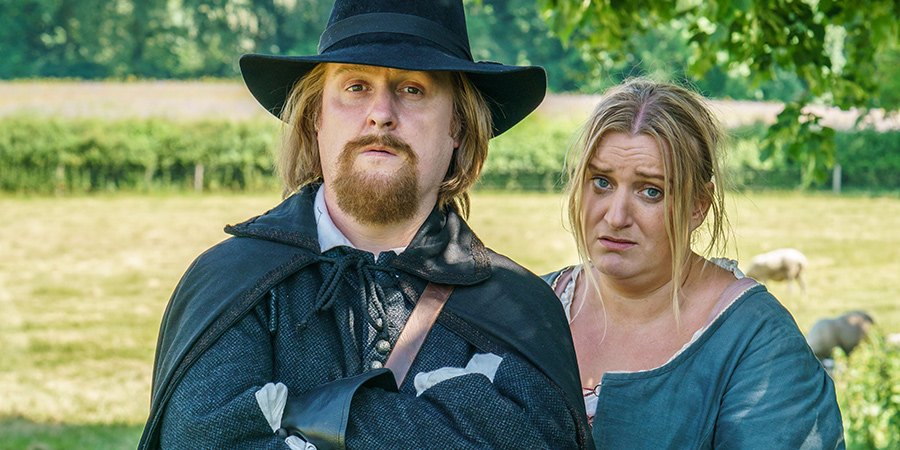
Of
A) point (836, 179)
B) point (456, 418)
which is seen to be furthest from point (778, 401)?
point (836, 179)

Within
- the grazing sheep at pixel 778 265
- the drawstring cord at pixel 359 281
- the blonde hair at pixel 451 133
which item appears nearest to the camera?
the drawstring cord at pixel 359 281

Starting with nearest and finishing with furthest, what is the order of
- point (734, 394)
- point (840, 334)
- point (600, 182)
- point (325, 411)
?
point (325, 411), point (734, 394), point (600, 182), point (840, 334)

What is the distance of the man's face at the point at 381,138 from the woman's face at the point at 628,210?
74 centimetres

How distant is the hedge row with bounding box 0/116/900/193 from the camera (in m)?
22.6

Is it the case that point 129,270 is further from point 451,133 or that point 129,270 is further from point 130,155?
point 451,133

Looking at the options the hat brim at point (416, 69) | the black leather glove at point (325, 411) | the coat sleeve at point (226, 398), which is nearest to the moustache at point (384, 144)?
the hat brim at point (416, 69)

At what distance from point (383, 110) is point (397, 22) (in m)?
0.28

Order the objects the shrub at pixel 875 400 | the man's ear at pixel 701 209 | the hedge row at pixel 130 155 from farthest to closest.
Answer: the hedge row at pixel 130 155, the shrub at pixel 875 400, the man's ear at pixel 701 209

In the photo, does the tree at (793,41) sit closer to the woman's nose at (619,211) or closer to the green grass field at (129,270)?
the green grass field at (129,270)

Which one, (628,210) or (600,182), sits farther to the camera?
(600,182)

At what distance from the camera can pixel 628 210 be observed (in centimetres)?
276

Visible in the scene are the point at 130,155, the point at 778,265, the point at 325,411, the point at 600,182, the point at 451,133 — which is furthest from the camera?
the point at 130,155

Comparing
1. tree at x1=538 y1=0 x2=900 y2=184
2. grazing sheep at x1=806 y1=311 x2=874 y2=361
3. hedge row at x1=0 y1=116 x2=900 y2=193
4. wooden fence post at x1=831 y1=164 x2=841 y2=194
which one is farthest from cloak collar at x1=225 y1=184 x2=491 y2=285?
wooden fence post at x1=831 y1=164 x2=841 y2=194

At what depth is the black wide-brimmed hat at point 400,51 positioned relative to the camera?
2.18 meters
